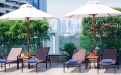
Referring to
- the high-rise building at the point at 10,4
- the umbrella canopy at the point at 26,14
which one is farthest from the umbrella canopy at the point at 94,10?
the high-rise building at the point at 10,4

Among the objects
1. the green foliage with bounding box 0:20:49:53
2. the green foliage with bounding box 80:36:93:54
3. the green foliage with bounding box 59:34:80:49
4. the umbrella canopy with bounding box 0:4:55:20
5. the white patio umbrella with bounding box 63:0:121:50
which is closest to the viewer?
the white patio umbrella with bounding box 63:0:121:50

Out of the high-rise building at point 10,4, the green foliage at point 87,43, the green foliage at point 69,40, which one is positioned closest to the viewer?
the green foliage at point 87,43

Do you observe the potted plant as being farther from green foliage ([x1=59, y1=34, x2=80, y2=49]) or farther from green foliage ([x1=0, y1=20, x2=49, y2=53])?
green foliage ([x1=0, y1=20, x2=49, y2=53])

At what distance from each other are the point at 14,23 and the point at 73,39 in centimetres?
343

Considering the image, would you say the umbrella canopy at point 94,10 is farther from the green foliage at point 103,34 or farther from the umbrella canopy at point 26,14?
the green foliage at point 103,34

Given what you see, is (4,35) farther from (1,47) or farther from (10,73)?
(10,73)

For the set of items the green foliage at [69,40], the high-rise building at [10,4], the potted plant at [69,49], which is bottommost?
the potted plant at [69,49]

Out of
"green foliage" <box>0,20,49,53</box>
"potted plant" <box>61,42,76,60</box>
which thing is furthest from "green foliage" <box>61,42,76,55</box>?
"green foliage" <box>0,20,49,53</box>

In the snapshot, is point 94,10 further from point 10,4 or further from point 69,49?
point 10,4

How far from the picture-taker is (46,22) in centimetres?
1477

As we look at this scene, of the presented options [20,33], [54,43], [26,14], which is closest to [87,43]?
[54,43]

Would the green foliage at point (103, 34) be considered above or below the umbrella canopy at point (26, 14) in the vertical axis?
below

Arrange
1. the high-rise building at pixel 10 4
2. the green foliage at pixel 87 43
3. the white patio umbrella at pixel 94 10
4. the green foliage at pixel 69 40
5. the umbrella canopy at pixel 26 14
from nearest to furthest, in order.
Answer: the white patio umbrella at pixel 94 10 → the umbrella canopy at pixel 26 14 → the green foliage at pixel 87 43 → the green foliage at pixel 69 40 → the high-rise building at pixel 10 4

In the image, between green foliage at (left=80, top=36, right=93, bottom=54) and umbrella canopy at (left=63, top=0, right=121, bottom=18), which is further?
green foliage at (left=80, top=36, right=93, bottom=54)
